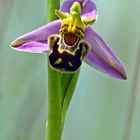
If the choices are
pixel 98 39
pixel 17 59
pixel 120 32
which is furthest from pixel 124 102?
pixel 98 39

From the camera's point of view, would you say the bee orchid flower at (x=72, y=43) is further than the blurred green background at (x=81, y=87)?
No

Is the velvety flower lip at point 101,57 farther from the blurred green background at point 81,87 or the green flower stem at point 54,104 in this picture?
the blurred green background at point 81,87

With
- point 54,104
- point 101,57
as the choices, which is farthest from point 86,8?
point 54,104

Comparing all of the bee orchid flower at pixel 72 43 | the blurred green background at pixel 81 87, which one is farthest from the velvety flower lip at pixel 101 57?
the blurred green background at pixel 81 87

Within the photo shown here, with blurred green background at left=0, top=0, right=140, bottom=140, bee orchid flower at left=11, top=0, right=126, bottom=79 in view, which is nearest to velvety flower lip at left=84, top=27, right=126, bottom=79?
bee orchid flower at left=11, top=0, right=126, bottom=79

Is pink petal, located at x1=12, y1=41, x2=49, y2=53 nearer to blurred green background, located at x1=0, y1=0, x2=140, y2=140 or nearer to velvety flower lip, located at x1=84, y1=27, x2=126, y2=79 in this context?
velvety flower lip, located at x1=84, y1=27, x2=126, y2=79

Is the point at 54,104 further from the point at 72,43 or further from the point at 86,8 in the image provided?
the point at 86,8
